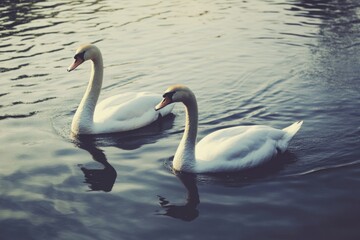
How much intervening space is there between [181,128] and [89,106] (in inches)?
75.1

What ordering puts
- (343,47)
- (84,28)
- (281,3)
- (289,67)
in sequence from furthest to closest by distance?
(281,3) → (84,28) → (343,47) → (289,67)

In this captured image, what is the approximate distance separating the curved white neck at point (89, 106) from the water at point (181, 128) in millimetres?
295

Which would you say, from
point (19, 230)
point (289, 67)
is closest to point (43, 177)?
point (19, 230)

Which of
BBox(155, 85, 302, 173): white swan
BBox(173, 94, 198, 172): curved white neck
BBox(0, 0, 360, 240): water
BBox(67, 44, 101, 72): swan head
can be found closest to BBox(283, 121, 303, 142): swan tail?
BBox(155, 85, 302, 173): white swan

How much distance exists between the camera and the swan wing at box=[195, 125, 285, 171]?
887 centimetres

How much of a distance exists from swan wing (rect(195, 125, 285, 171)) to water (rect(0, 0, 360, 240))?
24cm

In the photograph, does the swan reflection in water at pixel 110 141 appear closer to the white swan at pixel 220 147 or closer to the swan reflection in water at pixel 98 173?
the swan reflection in water at pixel 98 173

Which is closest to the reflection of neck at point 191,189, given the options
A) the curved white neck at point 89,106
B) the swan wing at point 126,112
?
the swan wing at point 126,112

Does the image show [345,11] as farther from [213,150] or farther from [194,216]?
[194,216]

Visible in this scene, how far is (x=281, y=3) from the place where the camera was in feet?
84.1

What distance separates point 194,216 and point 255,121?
4153mm

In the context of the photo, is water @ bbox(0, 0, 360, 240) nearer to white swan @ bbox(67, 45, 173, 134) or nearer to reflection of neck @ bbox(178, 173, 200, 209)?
reflection of neck @ bbox(178, 173, 200, 209)

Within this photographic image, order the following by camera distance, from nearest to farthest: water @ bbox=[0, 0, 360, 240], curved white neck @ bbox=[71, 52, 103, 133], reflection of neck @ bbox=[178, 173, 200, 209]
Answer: water @ bbox=[0, 0, 360, 240] → reflection of neck @ bbox=[178, 173, 200, 209] → curved white neck @ bbox=[71, 52, 103, 133]

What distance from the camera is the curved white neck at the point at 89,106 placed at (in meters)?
11.2
